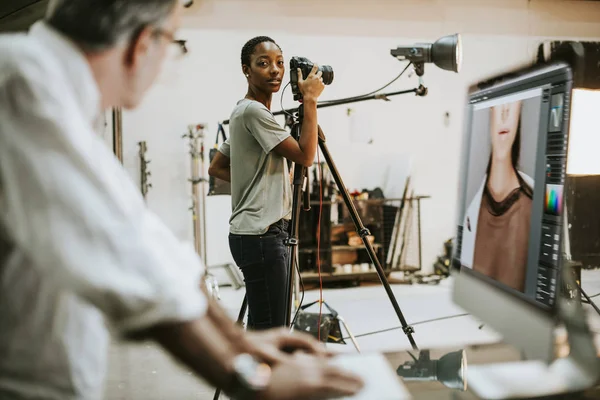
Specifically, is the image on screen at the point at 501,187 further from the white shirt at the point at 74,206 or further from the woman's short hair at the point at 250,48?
the woman's short hair at the point at 250,48

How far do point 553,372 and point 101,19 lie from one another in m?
0.70

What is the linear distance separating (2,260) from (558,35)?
526 centimetres

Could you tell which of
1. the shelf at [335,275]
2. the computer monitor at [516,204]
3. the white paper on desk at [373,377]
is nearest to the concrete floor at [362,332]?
the shelf at [335,275]

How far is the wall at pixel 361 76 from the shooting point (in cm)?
364

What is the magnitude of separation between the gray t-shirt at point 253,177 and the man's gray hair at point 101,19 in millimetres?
1025

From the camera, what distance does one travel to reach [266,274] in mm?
1543

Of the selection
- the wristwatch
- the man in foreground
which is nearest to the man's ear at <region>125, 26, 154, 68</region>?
the man in foreground

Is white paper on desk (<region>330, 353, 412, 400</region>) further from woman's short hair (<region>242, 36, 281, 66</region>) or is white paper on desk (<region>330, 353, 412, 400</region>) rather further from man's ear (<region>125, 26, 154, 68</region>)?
woman's short hair (<region>242, 36, 281, 66</region>)

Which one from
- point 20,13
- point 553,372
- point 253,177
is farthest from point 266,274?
point 20,13

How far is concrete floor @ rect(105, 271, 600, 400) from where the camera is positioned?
2.16 meters

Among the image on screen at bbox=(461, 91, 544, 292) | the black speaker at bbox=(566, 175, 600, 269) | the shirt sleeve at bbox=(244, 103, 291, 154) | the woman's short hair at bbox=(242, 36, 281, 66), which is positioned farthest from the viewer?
the black speaker at bbox=(566, 175, 600, 269)

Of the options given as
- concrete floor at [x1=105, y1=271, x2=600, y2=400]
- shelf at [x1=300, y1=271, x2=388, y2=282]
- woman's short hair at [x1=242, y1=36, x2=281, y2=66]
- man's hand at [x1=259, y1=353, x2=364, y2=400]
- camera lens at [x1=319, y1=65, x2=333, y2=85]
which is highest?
woman's short hair at [x1=242, y1=36, x2=281, y2=66]

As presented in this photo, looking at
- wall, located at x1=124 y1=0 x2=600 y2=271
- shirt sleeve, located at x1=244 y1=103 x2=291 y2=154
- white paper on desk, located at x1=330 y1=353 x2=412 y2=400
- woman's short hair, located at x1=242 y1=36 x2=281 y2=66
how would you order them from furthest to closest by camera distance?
wall, located at x1=124 y1=0 x2=600 y2=271
woman's short hair, located at x1=242 y1=36 x2=281 y2=66
shirt sleeve, located at x1=244 y1=103 x2=291 y2=154
white paper on desk, located at x1=330 y1=353 x2=412 y2=400

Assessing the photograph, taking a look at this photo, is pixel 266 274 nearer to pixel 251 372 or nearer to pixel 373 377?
pixel 373 377
